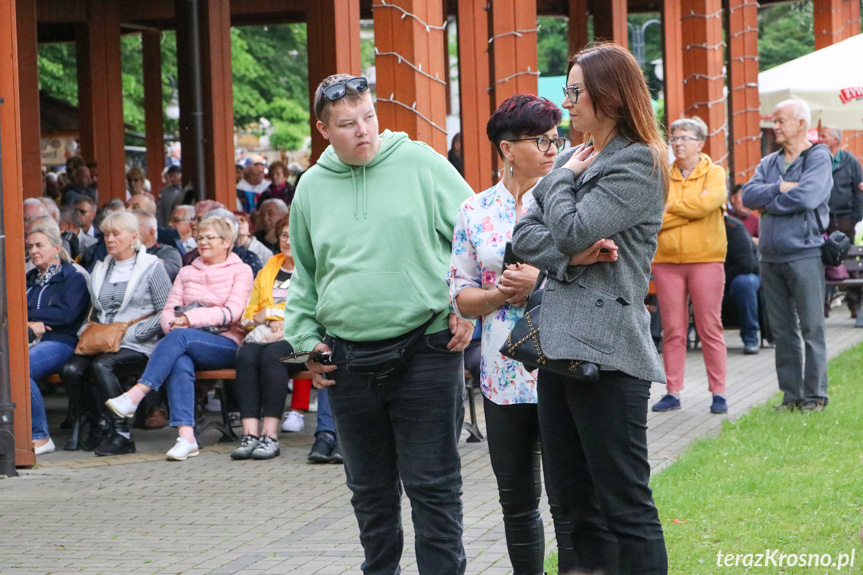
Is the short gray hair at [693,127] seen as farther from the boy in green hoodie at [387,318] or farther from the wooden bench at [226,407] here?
the boy in green hoodie at [387,318]

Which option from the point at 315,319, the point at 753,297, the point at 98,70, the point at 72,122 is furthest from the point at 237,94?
the point at 315,319

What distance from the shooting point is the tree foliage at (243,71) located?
30.2 m

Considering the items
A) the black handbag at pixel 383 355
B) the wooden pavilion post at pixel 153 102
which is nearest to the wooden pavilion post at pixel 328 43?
the black handbag at pixel 383 355

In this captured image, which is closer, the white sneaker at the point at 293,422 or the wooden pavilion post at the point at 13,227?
the wooden pavilion post at the point at 13,227

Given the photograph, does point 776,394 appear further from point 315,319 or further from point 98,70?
point 98,70

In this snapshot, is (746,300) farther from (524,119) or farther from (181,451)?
(524,119)

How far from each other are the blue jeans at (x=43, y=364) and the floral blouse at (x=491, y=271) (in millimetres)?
4907

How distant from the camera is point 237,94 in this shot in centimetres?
3238

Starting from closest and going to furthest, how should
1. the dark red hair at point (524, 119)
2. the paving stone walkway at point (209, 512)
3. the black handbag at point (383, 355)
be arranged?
the black handbag at point (383, 355), the dark red hair at point (524, 119), the paving stone walkway at point (209, 512)

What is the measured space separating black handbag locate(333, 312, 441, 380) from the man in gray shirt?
4640mm

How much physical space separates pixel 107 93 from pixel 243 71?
1183 cm

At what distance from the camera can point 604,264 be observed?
3557mm

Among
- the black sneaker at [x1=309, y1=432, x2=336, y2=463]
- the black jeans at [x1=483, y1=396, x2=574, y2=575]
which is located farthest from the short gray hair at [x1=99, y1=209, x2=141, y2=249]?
the black jeans at [x1=483, y1=396, x2=574, y2=575]

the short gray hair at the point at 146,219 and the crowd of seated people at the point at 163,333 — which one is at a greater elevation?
the short gray hair at the point at 146,219
